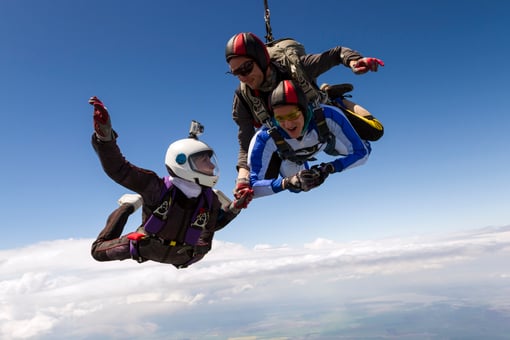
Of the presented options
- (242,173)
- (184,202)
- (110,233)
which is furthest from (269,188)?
(110,233)

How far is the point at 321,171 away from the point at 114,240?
7.99 ft

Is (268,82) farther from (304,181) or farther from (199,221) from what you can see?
(199,221)

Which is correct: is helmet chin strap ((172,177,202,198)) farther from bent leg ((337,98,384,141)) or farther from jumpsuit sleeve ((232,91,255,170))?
bent leg ((337,98,384,141))

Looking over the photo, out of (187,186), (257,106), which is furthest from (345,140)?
(187,186)

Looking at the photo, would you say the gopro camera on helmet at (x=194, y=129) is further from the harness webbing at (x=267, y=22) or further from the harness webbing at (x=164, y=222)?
the harness webbing at (x=267, y=22)

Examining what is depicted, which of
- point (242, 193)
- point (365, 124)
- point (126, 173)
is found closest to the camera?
point (126, 173)

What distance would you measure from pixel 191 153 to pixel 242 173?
68 centimetres

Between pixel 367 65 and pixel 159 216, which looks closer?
pixel 367 65

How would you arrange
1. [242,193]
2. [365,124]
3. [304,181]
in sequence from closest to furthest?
[304,181]
[242,193]
[365,124]

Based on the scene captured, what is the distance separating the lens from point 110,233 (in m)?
3.97

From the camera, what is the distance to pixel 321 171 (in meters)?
3.63

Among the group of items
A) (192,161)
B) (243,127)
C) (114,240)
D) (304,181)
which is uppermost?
(243,127)

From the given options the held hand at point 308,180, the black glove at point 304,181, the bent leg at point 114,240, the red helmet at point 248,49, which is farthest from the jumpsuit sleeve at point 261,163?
the bent leg at point 114,240

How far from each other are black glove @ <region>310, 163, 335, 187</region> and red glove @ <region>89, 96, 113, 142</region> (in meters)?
1.99
